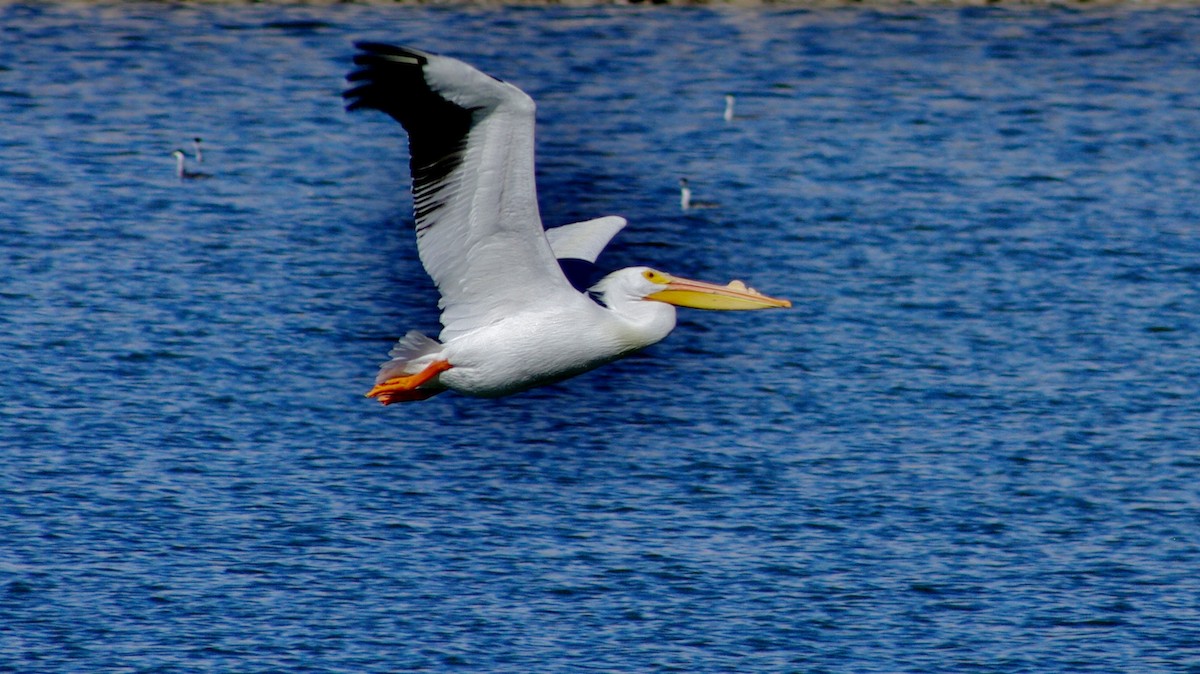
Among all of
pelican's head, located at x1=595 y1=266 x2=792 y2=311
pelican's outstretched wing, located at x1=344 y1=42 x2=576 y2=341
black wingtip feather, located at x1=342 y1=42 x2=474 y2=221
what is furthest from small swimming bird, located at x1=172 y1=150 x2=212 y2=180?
black wingtip feather, located at x1=342 y1=42 x2=474 y2=221

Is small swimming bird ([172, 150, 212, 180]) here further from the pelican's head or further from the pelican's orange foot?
the pelican's head

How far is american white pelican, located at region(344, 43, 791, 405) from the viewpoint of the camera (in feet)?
25.6

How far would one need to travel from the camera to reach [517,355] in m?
8.55

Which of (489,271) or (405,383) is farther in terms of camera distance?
(405,383)

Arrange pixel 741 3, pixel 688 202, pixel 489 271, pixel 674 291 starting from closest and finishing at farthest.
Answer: pixel 489 271 → pixel 674 291 → pixel 688 202 → pixel 741 3

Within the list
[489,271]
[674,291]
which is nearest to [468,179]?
[489,271]

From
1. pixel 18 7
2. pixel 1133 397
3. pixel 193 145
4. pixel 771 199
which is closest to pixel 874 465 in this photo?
pixel 1133 397

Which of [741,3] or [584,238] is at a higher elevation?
[584,238]

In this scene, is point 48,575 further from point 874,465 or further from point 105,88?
point 105,88

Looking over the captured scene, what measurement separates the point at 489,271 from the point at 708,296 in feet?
3.59

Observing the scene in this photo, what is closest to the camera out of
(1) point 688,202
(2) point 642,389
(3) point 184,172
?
(2) point 642,389

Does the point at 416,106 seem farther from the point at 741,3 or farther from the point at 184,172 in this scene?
the point at 741,3

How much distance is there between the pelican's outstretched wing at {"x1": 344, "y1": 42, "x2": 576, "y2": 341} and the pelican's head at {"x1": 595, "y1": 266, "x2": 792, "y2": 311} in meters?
0.29

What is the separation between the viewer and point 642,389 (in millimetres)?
15172
